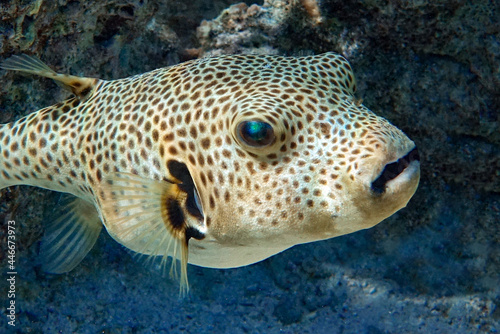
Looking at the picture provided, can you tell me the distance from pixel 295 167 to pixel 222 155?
0.35 metres

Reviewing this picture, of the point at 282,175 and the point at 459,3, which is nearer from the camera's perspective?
the point at 282,175

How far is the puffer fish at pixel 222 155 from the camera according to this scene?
1825 millimetres

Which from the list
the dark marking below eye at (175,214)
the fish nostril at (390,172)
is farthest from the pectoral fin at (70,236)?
the fish nostril at (390,172)

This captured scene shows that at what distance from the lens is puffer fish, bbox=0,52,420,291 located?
71.9 inches

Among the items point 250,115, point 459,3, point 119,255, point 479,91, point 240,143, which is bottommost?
point 119,255

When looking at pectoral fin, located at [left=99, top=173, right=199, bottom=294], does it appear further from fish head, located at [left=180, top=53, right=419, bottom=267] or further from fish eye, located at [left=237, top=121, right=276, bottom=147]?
fish eye, located at [left=237, top=121, right=276, bottom=147]

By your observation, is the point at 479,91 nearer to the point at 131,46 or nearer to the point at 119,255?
the point at 131,46

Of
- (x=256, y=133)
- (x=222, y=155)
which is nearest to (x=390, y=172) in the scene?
(x=256, y=133)

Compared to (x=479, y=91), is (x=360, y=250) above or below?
below

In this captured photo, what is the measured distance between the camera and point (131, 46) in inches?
144

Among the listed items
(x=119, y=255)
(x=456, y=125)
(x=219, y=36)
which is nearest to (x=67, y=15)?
Result: (x=219, y=36)

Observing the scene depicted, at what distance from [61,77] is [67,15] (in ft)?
2.46

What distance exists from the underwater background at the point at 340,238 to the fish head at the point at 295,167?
4.57ft

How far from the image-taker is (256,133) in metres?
1.82
